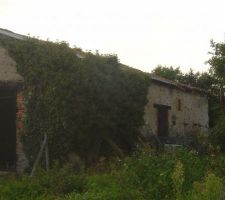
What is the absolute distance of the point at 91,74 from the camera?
14.5 metres

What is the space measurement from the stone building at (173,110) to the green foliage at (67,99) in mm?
4209

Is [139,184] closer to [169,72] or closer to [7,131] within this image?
[7,131]

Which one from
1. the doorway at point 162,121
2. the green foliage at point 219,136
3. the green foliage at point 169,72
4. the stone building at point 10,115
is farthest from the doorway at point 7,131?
the green foliage at point 169,72

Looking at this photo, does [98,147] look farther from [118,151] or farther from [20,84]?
[20,84]

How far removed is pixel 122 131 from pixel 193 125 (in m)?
8.38

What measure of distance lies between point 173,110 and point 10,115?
876cm

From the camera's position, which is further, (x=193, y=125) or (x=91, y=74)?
(x=193, y=125)

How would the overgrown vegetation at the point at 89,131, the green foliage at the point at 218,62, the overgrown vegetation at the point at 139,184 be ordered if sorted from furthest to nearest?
the green foliage at the point at 218,62 < the overgrown vegetation at the point at 89,131 < the overgrown vegetation at the point at 139,184

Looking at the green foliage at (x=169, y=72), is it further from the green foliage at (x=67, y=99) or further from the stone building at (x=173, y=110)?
the green foliage at (x=67, y=99)

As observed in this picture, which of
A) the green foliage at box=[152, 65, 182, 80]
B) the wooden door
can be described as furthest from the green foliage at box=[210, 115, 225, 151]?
the green foliage at box=[152, 65, 182, 80]

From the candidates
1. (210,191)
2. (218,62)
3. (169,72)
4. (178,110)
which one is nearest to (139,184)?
(210,191)

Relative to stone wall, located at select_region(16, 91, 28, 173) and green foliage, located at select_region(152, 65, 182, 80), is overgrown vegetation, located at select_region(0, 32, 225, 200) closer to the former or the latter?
stone wall, located at select_region(16, 91, 28, 173)

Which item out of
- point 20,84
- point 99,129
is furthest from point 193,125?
point 20,84

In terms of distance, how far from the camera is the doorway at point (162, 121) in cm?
2089
